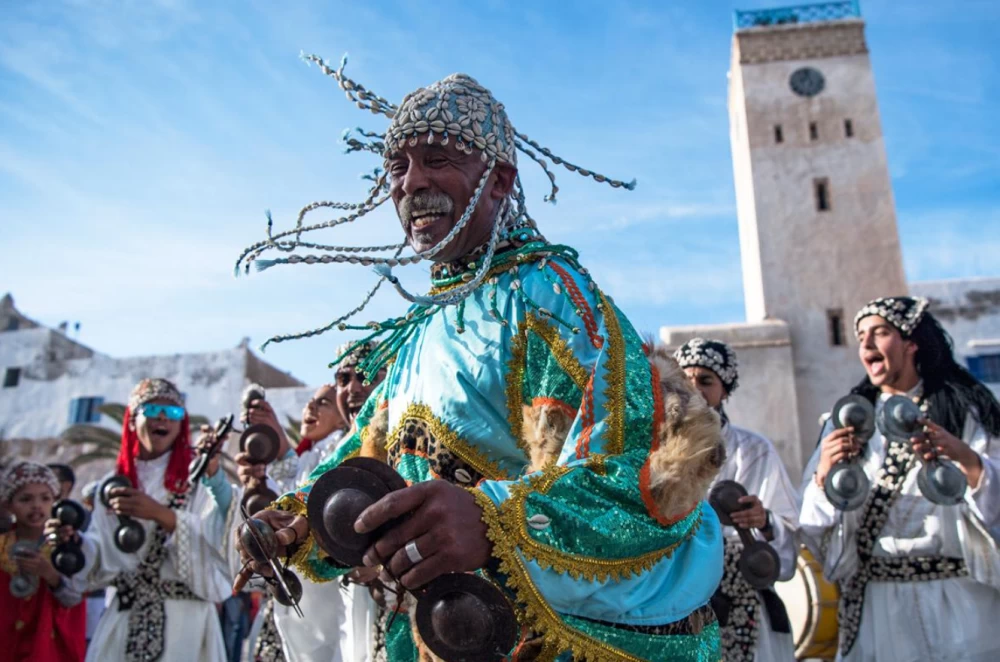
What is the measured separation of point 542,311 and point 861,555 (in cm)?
324

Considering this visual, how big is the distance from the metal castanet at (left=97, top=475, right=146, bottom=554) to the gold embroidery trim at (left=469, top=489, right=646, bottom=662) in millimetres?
4293

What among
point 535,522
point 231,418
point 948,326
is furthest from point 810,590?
point 948,326

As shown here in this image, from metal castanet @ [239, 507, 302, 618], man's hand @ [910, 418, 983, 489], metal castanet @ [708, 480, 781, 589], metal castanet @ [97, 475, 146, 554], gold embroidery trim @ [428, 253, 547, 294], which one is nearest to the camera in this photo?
metal castanet @ [239, 507, 302, 618]

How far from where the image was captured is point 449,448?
2191mm

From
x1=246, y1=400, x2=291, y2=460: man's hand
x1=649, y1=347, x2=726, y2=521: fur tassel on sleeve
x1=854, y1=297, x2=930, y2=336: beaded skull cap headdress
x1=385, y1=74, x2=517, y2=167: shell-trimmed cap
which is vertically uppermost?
x1=854, y1=297, x2=930, y2=336: beaded skull cap headdress

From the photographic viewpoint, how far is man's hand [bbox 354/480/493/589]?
154cm

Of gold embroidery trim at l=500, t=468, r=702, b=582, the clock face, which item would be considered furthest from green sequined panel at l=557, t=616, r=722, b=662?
the clock face

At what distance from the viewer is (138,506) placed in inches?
214

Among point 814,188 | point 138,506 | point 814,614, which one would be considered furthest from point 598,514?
point 814,188

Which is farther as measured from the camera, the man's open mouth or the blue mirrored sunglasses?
the blue mirrored sunglasses

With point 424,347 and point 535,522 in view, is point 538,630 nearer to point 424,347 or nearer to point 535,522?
point 535,522

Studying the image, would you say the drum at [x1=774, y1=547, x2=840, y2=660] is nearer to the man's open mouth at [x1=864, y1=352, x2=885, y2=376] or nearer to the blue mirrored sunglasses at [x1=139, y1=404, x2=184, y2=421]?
the man's open mouth at [x1=864, y1=352, x2=885, y2=376]

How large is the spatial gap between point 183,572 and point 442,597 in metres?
4.48

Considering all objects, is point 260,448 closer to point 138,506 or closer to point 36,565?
point 138,506
